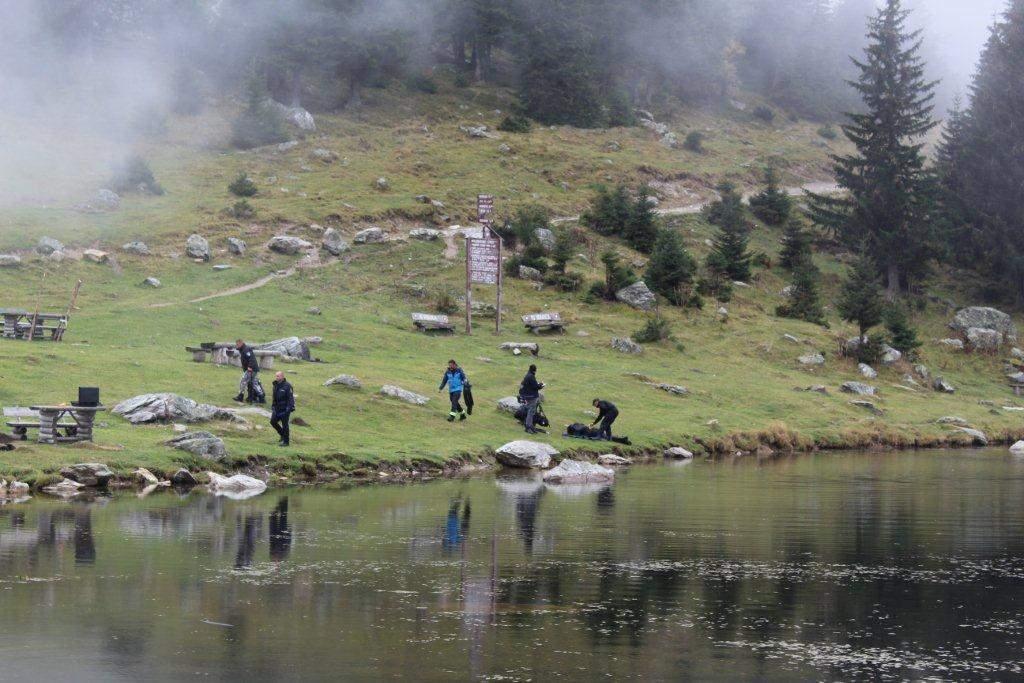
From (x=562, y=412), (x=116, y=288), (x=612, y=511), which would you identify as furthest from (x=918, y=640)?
(x=116, y=288)

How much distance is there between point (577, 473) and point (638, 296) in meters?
40.8

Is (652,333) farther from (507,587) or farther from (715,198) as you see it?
(507,587)

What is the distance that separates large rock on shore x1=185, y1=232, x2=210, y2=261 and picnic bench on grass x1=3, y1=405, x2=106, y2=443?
141 ft

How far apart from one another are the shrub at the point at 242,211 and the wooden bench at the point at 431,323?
22611 mm

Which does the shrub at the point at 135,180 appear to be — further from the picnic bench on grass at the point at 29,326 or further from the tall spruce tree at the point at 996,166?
the tall spruce tree at the point at 996,166

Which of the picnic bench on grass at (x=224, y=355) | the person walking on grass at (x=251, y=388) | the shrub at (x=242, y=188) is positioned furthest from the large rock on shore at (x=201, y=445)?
the shrub at (x=242, y=188)

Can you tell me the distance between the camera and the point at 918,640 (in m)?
17.9

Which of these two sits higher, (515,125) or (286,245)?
(515,125)

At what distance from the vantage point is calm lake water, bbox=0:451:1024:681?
16219mm

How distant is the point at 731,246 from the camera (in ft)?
299

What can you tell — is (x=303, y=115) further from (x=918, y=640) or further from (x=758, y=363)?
(x=918, y=640)

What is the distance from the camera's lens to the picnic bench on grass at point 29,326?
178 feet

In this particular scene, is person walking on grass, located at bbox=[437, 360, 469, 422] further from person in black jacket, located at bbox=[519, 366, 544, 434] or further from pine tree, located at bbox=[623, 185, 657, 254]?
pine tree, located at bbox=[623, 185, 657, 254]

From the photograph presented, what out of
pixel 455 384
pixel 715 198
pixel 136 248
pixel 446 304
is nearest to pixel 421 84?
pixel 715 198
